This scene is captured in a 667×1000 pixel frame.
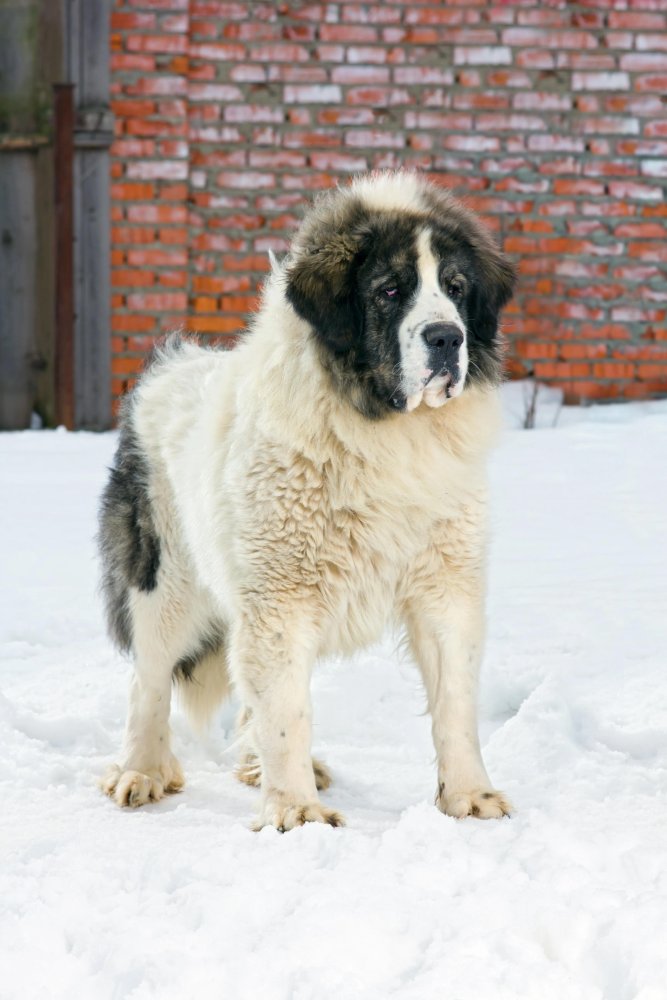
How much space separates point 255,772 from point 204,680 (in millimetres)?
340

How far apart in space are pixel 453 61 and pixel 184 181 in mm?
1657

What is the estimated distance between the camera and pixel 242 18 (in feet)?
25.8

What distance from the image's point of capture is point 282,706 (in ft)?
10.2

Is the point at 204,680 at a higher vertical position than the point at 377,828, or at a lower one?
lower

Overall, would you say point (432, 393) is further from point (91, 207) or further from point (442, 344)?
point (91, 207)

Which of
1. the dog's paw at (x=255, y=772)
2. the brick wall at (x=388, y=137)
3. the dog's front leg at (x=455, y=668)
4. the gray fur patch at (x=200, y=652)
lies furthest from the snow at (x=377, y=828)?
the brick wall at (x=388, y=137)

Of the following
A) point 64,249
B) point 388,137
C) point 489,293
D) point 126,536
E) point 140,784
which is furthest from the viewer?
point 388,137

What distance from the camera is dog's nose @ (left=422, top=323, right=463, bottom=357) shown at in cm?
303

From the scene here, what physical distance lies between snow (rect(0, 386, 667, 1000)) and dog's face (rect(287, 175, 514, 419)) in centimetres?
74

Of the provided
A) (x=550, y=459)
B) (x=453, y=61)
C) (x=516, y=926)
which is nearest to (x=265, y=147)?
(x=453, y=61)

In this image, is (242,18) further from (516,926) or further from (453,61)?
(516,926)

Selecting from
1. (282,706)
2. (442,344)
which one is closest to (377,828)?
(282,706)

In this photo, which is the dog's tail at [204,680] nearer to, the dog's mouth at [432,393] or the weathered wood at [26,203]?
the dog's mouth at [432,393]

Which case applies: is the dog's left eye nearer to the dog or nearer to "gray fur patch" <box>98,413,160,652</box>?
the dog
